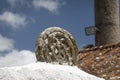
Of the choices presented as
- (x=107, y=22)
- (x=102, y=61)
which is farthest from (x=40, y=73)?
(x=107, y=22)

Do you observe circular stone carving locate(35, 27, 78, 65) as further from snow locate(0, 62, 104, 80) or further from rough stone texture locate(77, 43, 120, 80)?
rough stone texture locate(77, 43, 120, 80)

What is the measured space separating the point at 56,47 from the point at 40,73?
1.05 metres

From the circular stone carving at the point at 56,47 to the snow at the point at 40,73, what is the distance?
0.39 m

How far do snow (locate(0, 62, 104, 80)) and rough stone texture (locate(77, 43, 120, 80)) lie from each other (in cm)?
234

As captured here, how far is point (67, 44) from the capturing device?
624 centimetres

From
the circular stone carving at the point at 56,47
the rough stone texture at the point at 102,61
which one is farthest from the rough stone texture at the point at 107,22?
the circular stone carving at the point at 56,47

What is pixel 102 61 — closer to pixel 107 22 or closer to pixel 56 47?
pixel 56 47

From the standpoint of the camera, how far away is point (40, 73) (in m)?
5.18

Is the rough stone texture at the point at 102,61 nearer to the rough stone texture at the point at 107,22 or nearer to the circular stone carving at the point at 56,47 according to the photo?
the circular stone carving at the point at 56,47

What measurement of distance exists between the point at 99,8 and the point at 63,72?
52.5 feet

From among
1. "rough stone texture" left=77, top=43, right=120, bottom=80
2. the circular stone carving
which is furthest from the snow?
"rough stone texture" left=77, top=43, right=120, bottom=80

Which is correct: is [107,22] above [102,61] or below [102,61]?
above

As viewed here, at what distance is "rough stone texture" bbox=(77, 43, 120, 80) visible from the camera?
8.14 meters

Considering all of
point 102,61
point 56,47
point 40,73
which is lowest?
point 102,61
